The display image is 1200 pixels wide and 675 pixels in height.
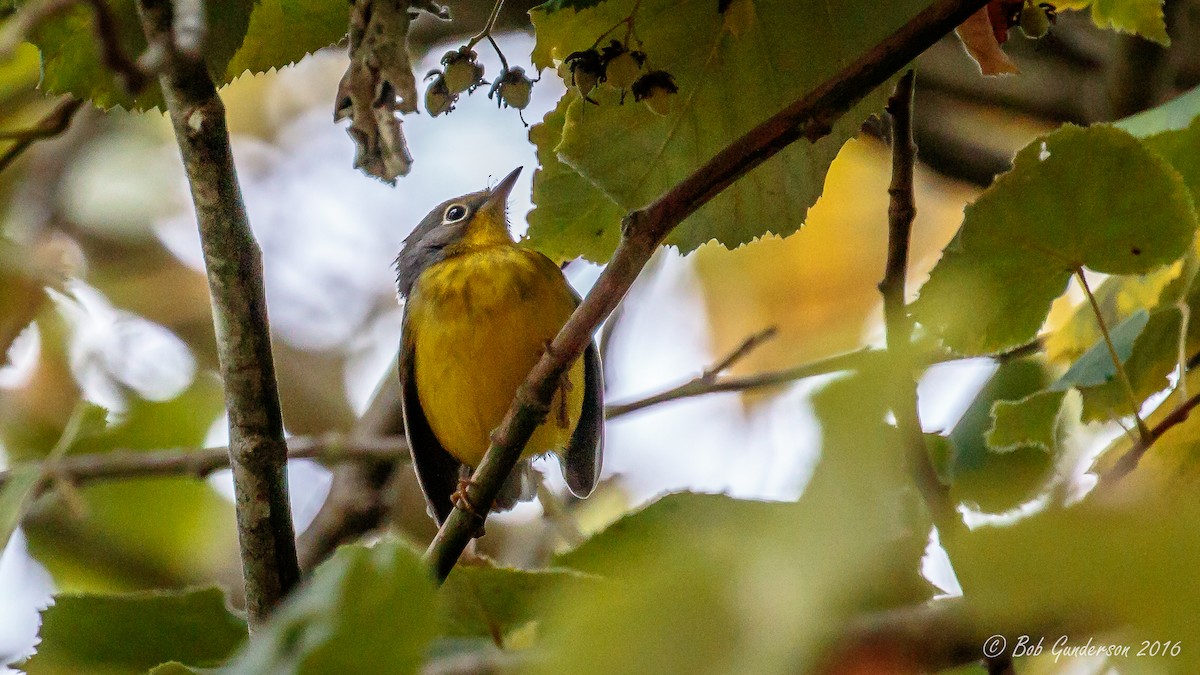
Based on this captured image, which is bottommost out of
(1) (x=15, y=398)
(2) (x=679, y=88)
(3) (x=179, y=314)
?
(2) (x=679, y=88)

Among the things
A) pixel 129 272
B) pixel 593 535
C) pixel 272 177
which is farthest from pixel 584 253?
pixel 272 177

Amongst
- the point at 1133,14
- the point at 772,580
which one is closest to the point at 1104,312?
the point at 1133,14

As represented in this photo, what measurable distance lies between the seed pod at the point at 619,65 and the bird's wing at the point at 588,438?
85.4 inches

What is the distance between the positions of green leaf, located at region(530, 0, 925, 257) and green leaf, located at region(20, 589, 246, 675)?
988 mm

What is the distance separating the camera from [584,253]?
2.33m

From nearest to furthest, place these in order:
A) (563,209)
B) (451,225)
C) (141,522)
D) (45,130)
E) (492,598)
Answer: (492,598) < (563,209) < (45,130) < (141,522) < (451,225)

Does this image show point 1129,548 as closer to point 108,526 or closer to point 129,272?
point 108,526

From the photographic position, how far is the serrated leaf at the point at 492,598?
1.86m

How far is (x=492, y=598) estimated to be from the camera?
191cm

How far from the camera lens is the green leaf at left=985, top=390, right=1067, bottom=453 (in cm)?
196

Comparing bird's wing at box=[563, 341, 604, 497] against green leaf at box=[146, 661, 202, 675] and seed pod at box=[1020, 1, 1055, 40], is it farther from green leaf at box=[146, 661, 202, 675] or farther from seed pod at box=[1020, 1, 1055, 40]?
green leaf at box=[146, 661, 202, 675]

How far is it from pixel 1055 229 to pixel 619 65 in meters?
0.77

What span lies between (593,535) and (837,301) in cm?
431

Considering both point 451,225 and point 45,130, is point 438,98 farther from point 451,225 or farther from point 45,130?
point 451,225
